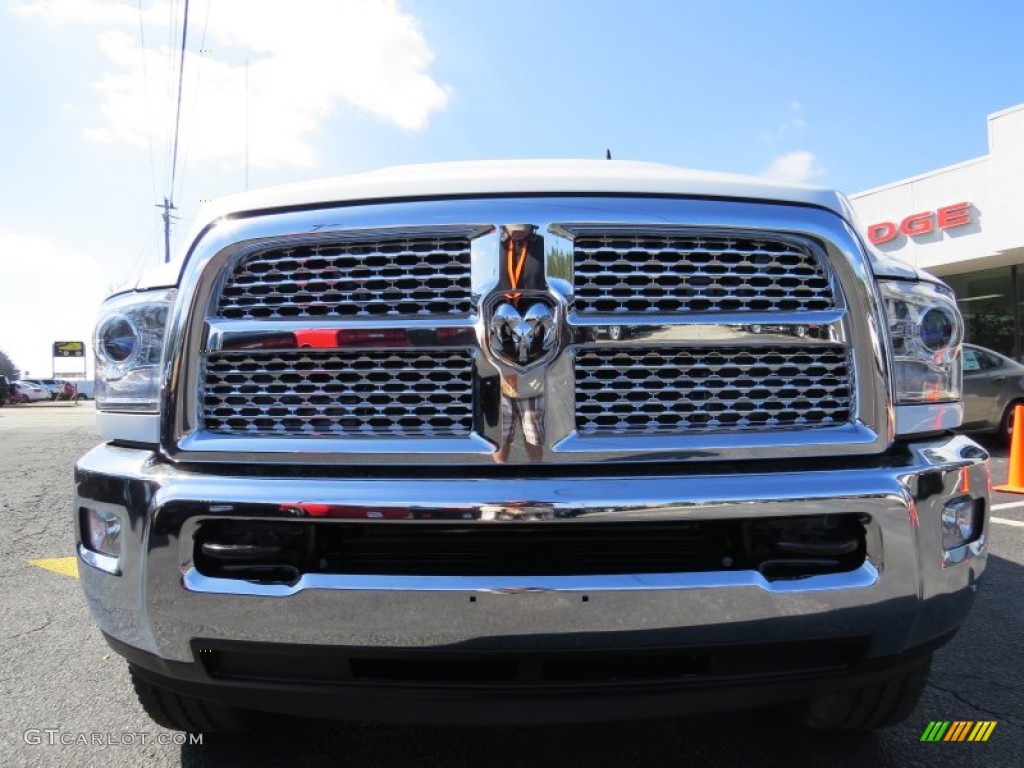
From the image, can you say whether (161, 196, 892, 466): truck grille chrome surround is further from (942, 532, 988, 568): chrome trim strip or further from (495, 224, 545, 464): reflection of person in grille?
(942, 532, 988, 568): chrome trim strip

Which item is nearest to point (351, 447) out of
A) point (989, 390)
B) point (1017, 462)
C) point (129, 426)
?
point (129, 426)

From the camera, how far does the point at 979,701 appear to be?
2311 mm

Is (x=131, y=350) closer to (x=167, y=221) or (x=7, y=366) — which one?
(x=167, y=221)

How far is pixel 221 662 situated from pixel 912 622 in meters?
1.51

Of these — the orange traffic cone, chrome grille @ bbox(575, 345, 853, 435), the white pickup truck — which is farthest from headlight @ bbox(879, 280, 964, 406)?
the orange traffic cone

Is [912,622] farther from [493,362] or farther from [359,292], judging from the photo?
[359,292]

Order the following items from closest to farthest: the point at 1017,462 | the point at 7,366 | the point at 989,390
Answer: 1. the point at 1017,462
2. the point at 989,390
3. the point at 7,366

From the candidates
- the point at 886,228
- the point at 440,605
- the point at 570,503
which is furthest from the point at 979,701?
the point at 886,228

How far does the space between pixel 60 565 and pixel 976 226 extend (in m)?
15.5

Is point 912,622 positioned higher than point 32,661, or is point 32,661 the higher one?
point 912,622

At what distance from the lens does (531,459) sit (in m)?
1.55

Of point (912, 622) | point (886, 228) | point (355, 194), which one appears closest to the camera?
point (912, 622)

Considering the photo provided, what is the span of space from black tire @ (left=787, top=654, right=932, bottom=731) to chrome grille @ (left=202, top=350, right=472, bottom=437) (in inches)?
46.8

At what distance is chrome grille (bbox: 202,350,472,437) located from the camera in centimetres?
161
